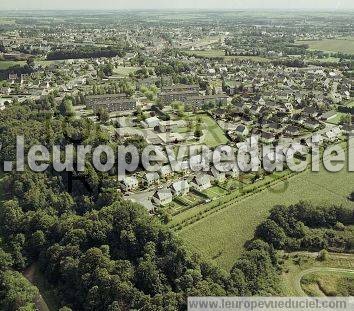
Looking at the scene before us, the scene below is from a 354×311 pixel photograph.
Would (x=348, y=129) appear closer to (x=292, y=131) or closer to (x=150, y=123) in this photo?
(x=292, y=131)

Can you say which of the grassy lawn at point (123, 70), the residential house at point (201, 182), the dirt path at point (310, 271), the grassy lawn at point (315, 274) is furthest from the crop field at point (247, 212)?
the grassy lawn at point (123, 70)

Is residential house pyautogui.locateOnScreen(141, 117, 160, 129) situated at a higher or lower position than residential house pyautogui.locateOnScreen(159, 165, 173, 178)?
higher

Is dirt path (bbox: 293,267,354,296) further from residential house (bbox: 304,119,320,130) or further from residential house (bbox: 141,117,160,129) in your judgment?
residential house (bbox: 141,117,160,129)

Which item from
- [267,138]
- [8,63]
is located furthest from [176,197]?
[8,63]

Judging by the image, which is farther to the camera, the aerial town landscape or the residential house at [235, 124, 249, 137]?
the residential house at [235, 124, 249, 137]

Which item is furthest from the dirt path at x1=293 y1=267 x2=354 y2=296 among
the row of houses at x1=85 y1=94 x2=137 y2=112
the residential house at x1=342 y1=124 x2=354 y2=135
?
the row of houses at x1=85 y1=94 x2=137 y2=112

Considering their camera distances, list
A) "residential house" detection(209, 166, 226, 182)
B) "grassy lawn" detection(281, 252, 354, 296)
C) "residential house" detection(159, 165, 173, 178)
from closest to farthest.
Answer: "grassy lawn" detection(281, 252, 354, 296)
"residential house" detection(209, 166, 226, 182)
"residential house" detection(159, 165, 173, 178)
